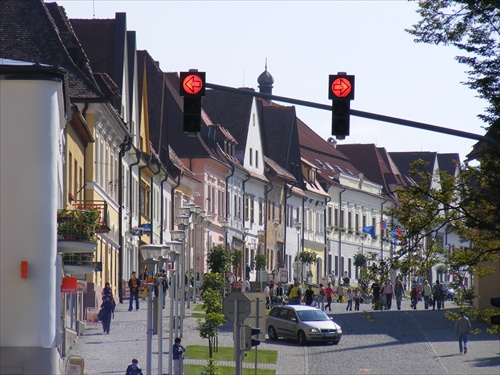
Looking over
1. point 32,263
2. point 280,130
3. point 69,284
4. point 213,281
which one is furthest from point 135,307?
point 280,130

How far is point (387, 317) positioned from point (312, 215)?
4826cm

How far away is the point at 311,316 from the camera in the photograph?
51.7 metres

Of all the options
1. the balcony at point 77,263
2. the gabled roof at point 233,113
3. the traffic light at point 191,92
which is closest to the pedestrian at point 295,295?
the balcony at point 77,263

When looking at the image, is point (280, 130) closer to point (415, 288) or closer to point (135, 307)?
point (415, 288)

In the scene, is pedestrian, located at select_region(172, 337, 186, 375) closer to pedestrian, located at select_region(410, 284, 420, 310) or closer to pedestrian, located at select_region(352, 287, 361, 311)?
pedestrian, located at select_region(352, 287, 361, 311)

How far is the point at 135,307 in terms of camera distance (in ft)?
177

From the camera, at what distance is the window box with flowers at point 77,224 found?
35.2 m

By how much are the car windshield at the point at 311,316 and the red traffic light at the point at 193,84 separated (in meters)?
30.8

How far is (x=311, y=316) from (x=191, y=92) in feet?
102

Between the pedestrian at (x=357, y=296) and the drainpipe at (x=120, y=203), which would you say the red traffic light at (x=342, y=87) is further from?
the pedestrian at (x=357, y=296)

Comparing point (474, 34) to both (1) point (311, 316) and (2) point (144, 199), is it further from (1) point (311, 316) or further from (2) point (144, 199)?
(2) point (144, 199)

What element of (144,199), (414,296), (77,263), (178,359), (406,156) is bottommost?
(178,359)

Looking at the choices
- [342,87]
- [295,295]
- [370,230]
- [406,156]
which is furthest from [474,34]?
[406,156]

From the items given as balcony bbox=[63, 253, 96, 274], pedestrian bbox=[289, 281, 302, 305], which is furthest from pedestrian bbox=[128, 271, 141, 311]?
balcony bbox=[63, 253, 96, 274]
